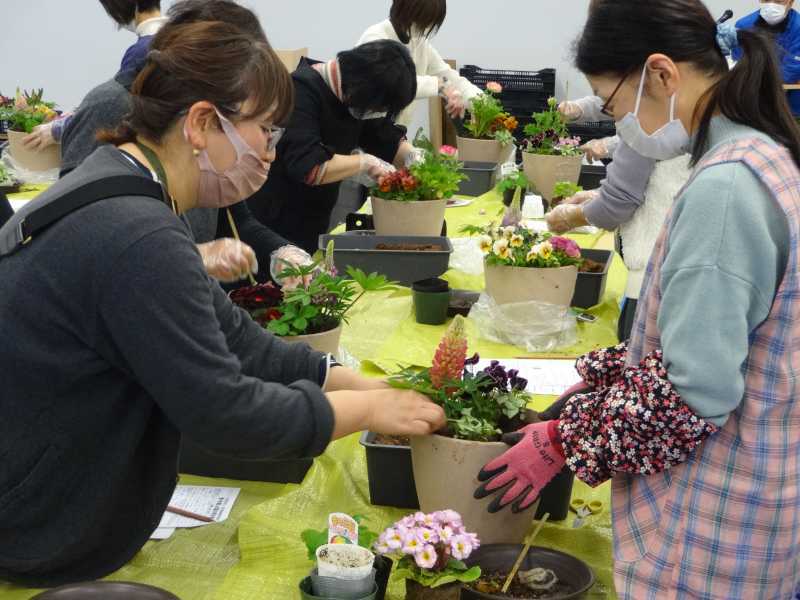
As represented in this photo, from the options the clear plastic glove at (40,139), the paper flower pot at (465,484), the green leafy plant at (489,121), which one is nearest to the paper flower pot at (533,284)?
the paper flower pot at (465,484)

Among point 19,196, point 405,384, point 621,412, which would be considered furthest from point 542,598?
point 19,196

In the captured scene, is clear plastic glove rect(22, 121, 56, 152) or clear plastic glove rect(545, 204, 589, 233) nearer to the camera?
clear plastic glove rect(545, 204, 589, 233)

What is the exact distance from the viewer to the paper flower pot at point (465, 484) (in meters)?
1.32

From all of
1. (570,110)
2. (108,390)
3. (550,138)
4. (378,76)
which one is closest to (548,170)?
(550,138)

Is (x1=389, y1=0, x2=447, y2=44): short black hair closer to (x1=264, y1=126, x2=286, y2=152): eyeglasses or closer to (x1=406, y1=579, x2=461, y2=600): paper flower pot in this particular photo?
(x1=264, y1=126, x2=286, y2=152): eyeglasses

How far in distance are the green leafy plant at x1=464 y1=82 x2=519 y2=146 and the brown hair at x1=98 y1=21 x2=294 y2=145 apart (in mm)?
3055

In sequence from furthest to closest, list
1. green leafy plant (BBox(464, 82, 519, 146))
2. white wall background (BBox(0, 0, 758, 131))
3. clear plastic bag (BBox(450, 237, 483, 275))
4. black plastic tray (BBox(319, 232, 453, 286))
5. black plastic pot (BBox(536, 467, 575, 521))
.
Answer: white wall background (BBox(0, 0, 758, 131)) < green leafy plant (BBox(464, 82, 519, 146)) < clear plastic bag (BBox(450, 237, 483, 275)) < black plastic tray (BBox(319, 232, 453, 286)) < black plastic pot (BBox(536, 467, 575, 521))

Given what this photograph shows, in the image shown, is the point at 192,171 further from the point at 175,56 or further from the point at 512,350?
the point at 512,350

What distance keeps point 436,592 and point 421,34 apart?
3.07m

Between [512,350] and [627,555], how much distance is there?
3.12 ft

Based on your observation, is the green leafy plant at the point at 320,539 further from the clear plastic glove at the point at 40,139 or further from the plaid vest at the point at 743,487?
the clear plastic glove at the point at 40,139

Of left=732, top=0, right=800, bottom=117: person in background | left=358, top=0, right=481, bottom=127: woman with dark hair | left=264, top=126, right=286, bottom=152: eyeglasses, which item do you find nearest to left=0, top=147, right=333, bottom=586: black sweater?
left=264, top=126, right=286, bottom=152: eyeglasses

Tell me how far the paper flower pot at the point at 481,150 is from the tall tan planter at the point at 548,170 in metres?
0.60

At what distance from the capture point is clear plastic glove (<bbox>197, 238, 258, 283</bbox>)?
181cm
